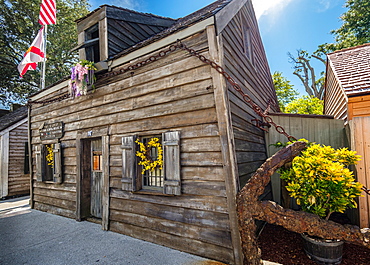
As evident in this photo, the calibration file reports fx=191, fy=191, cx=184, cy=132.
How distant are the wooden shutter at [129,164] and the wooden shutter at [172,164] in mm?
871

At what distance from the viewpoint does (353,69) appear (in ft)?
16.0

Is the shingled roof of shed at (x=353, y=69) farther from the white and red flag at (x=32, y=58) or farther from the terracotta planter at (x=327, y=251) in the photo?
the white and red flag at (x=32, y=58)

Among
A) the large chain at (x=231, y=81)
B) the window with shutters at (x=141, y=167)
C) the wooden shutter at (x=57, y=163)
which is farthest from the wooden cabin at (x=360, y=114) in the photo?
the wooden shutter at (x=57, y=163)

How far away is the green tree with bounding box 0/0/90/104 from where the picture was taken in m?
15.0

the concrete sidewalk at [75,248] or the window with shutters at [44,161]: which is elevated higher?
the window with shutters at [44,161]

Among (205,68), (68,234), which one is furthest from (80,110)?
(205,68)

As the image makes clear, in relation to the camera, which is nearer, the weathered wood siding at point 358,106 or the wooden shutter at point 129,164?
the weathered wood siding at point 358,106

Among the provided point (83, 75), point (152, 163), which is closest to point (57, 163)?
point (83, 75)

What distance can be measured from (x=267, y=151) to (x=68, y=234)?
5.42m

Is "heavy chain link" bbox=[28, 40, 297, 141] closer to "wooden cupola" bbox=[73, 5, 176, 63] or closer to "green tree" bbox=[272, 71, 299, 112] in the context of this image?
"wooden cupola" bbox=[73, 5, 176, 63]

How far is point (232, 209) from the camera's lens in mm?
2916

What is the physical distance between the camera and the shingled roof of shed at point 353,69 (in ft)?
13.0

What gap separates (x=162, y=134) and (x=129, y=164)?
109cm

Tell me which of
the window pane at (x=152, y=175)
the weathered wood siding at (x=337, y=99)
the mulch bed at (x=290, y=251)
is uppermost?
the weathered wood siding at (x=337, y=99)
